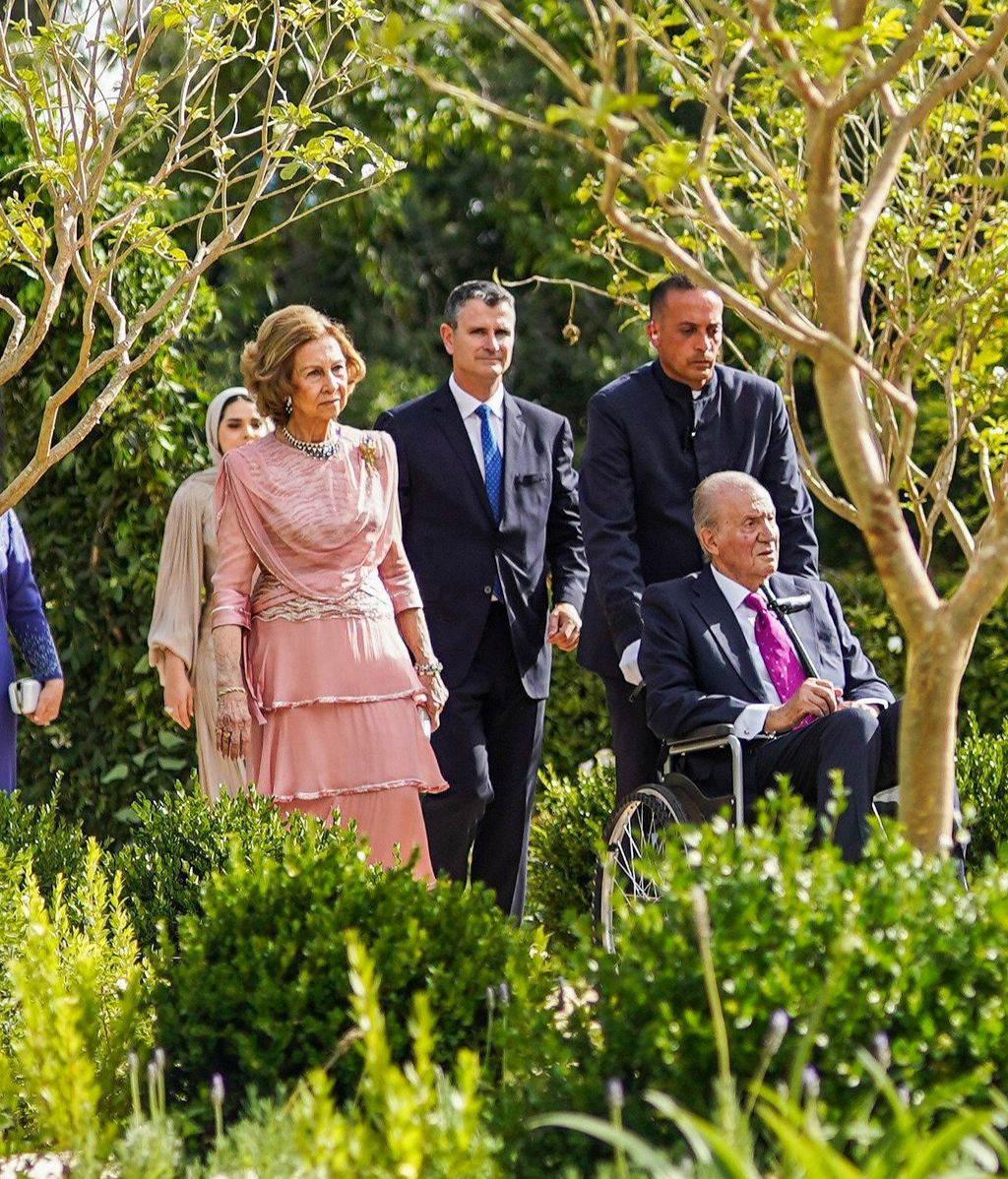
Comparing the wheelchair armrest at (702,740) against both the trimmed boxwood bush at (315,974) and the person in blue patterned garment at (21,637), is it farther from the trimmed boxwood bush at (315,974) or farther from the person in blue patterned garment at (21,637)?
the person in blue patterned garment at (21,637)

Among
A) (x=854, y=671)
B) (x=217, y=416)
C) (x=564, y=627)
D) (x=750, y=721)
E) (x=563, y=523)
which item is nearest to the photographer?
(x=750, y=721)

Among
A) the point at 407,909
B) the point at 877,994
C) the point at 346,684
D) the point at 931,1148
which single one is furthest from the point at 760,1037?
the point at 346,684

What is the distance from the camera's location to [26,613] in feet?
20.2

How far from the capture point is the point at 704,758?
5156 mm

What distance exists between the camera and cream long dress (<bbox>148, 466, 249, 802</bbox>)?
21.1 ft

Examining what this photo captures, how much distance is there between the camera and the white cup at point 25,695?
5.99m

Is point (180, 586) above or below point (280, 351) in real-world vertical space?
below

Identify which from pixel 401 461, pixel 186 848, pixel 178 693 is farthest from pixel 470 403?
pixel 186 848

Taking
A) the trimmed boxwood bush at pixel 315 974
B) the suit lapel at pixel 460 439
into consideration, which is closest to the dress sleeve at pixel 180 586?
the suit lapel at pixel 460 439

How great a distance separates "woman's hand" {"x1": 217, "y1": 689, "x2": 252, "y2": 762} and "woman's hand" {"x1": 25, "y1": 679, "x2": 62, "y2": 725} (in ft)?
3.70

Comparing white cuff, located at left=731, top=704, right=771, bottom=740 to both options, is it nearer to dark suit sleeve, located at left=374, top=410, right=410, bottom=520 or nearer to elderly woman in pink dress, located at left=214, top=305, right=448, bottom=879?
elderly woman in pink dress, located at left=214, top=305, right=448, bottom=879

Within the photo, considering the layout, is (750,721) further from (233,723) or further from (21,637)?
(21,637)

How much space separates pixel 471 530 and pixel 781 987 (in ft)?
11.0

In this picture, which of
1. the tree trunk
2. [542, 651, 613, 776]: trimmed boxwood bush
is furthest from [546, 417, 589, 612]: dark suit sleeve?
the tree trunk
